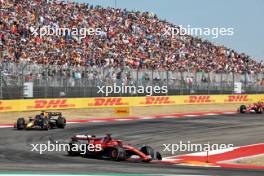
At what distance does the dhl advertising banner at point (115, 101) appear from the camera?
2986 cm

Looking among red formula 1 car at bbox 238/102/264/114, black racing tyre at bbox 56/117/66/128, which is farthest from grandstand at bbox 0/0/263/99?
black racing tyre at bbox 56/117/66/128

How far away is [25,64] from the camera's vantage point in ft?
98.3

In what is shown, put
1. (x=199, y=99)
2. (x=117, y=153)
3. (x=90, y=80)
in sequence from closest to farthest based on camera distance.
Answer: (x=117, y=153)
(x=90, y=80)
(x=199, y=99)

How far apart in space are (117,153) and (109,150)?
386 mm

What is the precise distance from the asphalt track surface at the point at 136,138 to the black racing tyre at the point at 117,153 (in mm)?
257

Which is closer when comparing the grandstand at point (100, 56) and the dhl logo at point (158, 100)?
the grandstand at point (100, 56)

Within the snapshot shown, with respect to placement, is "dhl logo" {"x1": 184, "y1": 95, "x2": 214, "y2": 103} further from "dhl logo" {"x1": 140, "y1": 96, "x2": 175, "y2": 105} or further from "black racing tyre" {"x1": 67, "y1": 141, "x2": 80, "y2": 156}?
"black racing tyre" {"x1": 67, "y1": 141, "x2": 80, "y2": 156}

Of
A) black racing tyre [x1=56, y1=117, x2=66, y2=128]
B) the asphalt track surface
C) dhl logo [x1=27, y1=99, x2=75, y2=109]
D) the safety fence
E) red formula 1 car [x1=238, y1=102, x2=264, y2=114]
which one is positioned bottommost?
the asphalt track surface

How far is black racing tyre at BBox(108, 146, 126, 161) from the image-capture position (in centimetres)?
1419

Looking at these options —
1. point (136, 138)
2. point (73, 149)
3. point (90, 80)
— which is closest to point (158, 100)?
point (90, 80)

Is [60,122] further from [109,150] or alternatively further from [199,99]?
[199,99]

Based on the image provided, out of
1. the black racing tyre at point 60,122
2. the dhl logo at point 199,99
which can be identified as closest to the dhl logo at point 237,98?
the dhl logo at point 199,99

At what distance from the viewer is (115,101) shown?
115 feet

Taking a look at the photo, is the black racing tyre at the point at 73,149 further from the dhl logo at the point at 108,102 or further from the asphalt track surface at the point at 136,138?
the dhl logo at the point at 108,102
